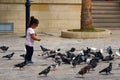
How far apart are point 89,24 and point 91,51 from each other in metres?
5.76

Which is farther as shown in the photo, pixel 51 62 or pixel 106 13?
pixel 106 13

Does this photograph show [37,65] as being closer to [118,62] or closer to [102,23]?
[118,62]

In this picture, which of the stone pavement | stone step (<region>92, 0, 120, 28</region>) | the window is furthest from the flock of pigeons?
stone step (<region>92, 0, 120, 28</region>)

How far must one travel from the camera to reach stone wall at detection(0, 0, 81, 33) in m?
21.9

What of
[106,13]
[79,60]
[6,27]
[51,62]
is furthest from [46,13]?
[79,60]

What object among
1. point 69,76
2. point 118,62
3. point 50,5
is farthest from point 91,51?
point 50,5

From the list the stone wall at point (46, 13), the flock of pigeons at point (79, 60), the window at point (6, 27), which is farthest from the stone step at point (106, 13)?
the flock of pigeons at point (79, 60)

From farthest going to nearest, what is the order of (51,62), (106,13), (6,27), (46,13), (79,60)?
(106,13), (46,13), (6,27), (51,62), (79,60)

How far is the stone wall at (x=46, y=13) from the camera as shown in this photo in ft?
71.9

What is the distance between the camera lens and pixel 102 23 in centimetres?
2414

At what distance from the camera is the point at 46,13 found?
73.4 ft

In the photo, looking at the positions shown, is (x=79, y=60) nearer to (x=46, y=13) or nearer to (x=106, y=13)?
(x=46, y=13)

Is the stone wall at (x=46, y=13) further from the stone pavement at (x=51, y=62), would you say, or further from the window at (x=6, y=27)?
the stone pavement at (x=51, y=62)

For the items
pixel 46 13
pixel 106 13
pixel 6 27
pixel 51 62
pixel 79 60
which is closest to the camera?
pixel 79 60
